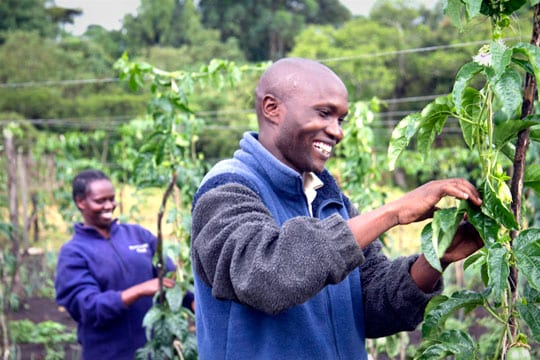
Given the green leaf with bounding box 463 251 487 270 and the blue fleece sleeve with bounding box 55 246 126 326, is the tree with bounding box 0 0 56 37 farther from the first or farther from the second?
the green leaf with bounding box 463 251 487 270

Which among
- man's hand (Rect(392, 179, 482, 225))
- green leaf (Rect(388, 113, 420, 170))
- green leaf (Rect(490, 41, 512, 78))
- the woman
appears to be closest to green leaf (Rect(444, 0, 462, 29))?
green leaf (Rect(490, 41, 512, 78))

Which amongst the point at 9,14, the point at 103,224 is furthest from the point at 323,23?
the point at 103,224

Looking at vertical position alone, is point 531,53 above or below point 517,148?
above

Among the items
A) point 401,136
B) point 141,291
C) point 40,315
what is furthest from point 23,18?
point 401,136

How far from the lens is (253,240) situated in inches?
63.9

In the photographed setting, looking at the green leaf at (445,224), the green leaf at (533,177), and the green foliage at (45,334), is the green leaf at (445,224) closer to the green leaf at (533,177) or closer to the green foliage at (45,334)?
the green leaf at (533,177)

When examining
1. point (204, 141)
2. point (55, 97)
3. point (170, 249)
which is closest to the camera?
point (170, 249)

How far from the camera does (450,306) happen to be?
1698mm

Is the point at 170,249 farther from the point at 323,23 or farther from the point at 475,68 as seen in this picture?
the point at 323,23

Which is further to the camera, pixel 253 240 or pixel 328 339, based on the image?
pixel 328 339

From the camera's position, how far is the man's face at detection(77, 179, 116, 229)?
12.8 ft

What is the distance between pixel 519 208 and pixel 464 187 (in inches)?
5.6

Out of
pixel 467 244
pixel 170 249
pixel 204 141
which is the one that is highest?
pixel 467 244

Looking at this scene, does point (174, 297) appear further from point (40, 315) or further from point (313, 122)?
point (40, 315)
